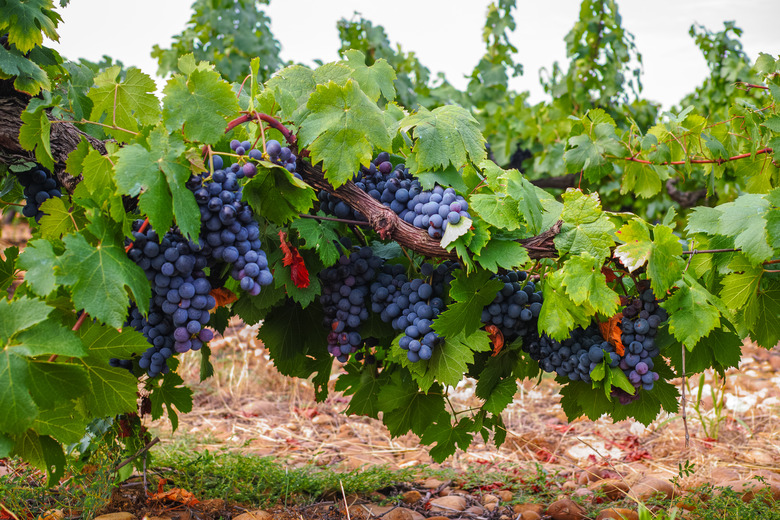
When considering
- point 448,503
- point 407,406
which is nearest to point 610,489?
point 448,503

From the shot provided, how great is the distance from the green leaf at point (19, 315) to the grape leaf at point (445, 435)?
1.32 metres

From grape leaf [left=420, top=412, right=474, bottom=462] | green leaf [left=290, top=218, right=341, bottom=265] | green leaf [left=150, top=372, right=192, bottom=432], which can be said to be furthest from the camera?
green leaf [left=150, top=372, right=192, bottom=432]

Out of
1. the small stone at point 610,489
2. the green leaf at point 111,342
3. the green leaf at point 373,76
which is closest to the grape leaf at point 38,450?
the green leaf at point 111,342

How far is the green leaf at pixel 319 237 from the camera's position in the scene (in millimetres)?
1664

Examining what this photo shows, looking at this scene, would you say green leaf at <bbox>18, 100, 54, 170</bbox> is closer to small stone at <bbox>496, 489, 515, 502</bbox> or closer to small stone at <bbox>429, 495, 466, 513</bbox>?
small stone at <bbox>429, 495, 466, 513</bbox>

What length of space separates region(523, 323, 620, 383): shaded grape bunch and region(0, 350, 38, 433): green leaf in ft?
4.37

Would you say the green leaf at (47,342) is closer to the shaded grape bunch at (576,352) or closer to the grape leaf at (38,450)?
the grape leaf at (38,450)

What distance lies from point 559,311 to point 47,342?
47.3 inches

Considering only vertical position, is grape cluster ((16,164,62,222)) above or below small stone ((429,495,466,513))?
above

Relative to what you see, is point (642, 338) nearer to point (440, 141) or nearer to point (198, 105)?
point (440, 141)

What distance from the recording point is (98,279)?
4.31 feet

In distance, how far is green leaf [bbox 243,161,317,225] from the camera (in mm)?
1539

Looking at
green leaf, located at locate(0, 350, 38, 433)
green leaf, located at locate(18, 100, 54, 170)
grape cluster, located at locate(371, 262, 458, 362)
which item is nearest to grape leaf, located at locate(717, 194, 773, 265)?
grape cluster, located at locate(371, 262, 458, 362)

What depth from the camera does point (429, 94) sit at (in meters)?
6.70
